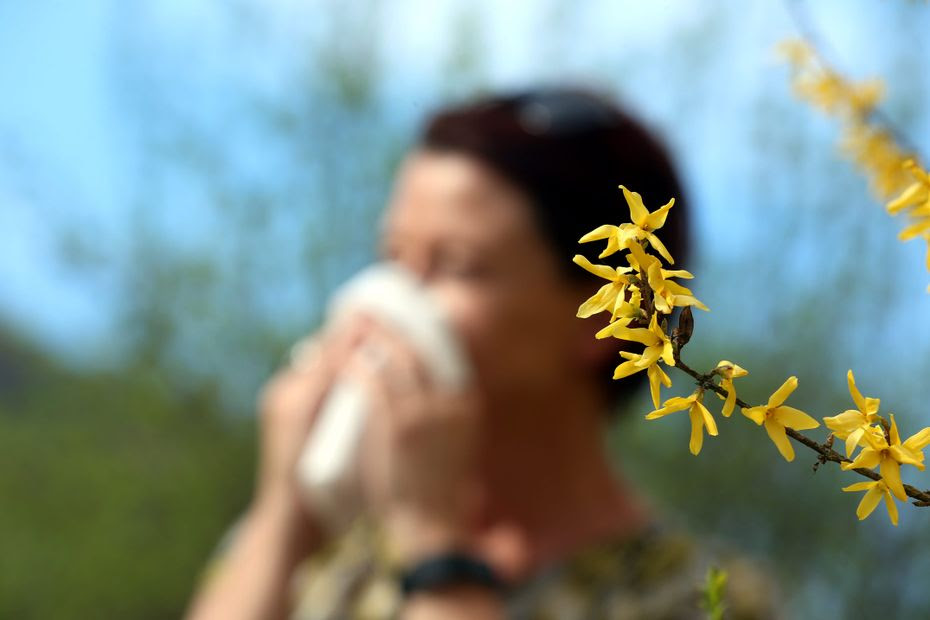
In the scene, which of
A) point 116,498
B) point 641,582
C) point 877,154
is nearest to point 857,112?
point 877,154

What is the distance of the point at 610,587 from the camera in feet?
2.87

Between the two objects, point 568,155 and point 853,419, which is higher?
point 568,155

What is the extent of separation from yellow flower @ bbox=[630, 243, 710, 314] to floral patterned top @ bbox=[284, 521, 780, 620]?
2.13ft

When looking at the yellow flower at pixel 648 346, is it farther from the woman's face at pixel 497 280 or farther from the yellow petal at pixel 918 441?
the woman's face at pixel 497 280

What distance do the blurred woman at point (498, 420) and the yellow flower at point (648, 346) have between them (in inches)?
22.8

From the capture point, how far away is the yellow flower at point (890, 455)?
0.67 ft

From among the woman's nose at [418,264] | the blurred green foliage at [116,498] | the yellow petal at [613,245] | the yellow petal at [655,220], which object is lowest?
the yellow petal at [613,245]

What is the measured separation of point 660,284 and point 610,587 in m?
0.73

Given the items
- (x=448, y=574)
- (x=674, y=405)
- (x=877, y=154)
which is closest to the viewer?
(x=674, y=405)

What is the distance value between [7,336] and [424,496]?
4.76 feet

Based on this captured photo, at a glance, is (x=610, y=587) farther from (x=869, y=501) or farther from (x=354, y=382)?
(x=869, y=501)

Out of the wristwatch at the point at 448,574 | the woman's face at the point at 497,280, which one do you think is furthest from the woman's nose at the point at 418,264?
the wristwatch at the point at 448,574

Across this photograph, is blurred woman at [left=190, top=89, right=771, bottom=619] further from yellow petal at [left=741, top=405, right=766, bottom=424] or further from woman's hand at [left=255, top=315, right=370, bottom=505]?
yellow petal at [left=741, top=405, right=766, bottom=424]

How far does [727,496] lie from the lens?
1533 mm
